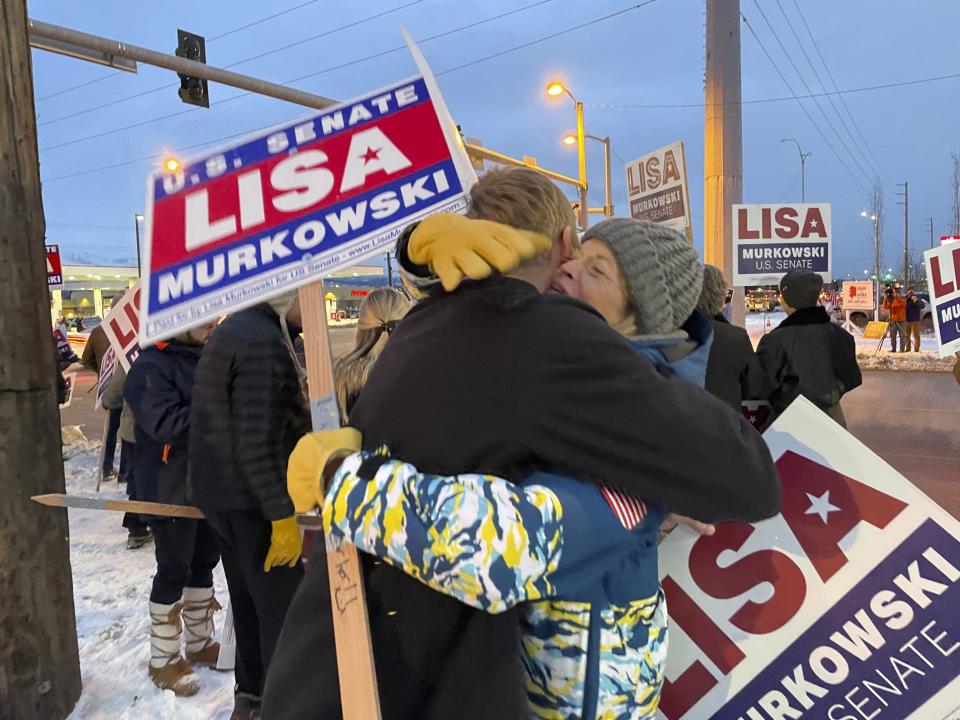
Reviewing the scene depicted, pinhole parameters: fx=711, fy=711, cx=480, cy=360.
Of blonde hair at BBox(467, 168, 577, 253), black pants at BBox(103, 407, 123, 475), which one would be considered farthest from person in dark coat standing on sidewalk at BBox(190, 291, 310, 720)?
black pants at BBox(103, 407, 123, 475)

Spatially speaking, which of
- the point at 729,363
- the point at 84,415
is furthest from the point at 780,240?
the point at 84,415

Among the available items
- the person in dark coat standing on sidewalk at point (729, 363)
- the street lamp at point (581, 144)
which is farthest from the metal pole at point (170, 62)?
the street lamp at point (581, 144)

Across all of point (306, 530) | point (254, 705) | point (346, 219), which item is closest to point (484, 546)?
point (346, 219)

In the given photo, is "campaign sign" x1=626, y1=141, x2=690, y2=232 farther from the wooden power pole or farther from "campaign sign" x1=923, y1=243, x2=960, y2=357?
the wooden power pole

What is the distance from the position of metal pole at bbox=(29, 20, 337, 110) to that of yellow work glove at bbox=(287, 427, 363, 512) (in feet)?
19.2

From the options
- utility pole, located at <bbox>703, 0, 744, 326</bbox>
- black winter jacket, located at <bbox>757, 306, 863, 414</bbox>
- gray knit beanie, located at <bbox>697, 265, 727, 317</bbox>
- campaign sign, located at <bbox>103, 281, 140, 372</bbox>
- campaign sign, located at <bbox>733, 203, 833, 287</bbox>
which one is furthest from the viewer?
utility pole, located at <bbox>703, 0, 744, 326</bbox>

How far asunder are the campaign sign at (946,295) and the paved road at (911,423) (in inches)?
78.8

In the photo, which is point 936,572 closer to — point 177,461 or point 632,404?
point 632,404

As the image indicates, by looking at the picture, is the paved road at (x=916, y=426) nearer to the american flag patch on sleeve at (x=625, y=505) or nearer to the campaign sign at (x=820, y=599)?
the campaign sign at (x=820, y=599)

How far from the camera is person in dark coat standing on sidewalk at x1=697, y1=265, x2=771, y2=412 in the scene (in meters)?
3.74

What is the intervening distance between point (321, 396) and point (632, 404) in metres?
0.70

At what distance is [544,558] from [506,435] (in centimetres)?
20

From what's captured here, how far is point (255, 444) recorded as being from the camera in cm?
265

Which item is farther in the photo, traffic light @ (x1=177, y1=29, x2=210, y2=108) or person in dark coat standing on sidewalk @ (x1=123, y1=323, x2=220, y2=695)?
traffic light @ (x1=177, y1=29, x2=210, y2=108)
